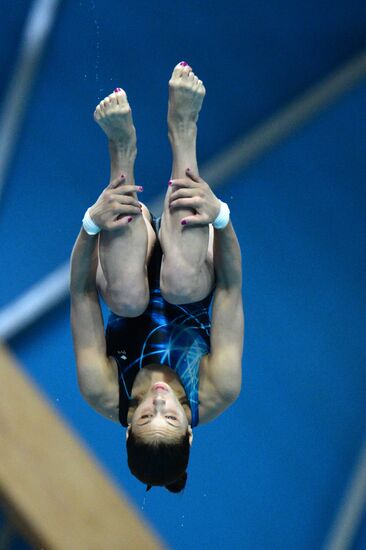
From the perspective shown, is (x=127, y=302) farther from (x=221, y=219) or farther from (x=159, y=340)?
(x=221, y=219)

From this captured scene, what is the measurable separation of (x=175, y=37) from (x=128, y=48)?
0.19 m

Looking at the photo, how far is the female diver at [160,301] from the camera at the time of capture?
2.25 meters

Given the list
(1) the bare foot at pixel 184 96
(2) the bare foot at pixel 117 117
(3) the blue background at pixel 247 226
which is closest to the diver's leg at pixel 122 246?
(2) the bare foot at pixel 117 117

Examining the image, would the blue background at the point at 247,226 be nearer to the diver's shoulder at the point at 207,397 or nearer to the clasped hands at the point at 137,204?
the diver's shoulder at the point at 207,397

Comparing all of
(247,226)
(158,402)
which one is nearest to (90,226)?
(158,402)

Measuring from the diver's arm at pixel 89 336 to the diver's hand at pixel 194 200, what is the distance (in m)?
0.21

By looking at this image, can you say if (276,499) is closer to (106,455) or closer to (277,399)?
(277,399)

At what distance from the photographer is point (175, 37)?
4.02 meters

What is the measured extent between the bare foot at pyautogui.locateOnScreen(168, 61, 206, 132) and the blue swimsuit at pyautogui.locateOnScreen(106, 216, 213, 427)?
313mm

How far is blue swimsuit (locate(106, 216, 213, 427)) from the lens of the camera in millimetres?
2352

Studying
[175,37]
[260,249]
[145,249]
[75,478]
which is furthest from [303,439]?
[75,478]

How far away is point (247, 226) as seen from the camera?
13.2 ft

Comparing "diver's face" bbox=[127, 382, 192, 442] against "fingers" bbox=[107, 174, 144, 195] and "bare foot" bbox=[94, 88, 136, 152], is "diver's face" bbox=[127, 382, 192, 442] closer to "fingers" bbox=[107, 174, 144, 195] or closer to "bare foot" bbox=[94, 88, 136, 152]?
"fingers" bbox=[107, 174, 144, 195]

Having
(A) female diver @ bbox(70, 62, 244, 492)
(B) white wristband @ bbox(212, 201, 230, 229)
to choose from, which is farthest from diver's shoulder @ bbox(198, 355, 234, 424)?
(B) white wristband @ bbox(212, 201, 230, 229)
